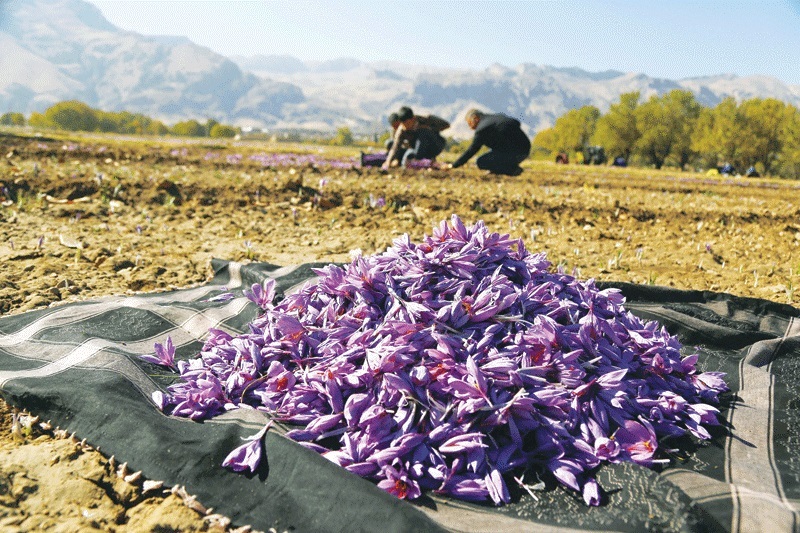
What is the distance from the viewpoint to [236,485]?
6.79 feet

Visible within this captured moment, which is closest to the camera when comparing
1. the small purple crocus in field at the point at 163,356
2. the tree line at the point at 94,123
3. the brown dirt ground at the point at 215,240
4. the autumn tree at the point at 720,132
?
the brown dirt ground at the point at 215,240

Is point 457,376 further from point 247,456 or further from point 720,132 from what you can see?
point 720,132

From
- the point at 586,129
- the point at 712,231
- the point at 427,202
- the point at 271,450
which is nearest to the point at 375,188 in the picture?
the point at 427,202

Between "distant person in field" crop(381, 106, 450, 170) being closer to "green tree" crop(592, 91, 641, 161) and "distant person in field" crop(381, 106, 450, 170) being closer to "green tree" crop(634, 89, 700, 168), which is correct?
"green tree" crop(634, 89, 700, 168)

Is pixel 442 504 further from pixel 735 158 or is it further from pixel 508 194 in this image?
pixel 735 158

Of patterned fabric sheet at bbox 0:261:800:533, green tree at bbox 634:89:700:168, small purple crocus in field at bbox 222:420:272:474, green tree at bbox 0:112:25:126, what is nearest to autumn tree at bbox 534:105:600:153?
green tree at bbox 634:89:700:168

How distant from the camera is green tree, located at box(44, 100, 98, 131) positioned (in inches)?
3856

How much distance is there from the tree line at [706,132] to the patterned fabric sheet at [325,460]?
5272 centimetres

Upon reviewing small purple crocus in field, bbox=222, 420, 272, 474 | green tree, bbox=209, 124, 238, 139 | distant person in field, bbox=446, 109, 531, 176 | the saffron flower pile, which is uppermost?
green tree, bbox=209, 124, 238, 139

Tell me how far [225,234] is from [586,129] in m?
75.3

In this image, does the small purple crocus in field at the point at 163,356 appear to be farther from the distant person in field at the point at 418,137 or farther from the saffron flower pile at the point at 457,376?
the distant person in field at the point at 418,137

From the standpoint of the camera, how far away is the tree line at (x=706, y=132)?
47.5 metres

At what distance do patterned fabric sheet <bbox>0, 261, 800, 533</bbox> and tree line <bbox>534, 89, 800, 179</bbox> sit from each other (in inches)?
2076

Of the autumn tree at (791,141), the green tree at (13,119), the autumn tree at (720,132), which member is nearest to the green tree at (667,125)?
the autumn tree at (720,132)
